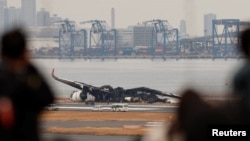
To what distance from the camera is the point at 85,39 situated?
96.2 meters

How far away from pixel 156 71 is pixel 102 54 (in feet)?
30.6

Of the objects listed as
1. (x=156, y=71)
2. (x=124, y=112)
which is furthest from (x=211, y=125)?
(x=156, y=71)

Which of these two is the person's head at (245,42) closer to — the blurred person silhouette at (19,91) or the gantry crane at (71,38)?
the blurred person silhouette at (19,91)

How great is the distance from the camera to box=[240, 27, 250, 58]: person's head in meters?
2.54

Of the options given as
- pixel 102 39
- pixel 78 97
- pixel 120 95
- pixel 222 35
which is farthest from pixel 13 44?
pixel 102 39

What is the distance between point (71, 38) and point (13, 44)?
307ft

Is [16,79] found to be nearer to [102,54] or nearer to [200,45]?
[200,45]

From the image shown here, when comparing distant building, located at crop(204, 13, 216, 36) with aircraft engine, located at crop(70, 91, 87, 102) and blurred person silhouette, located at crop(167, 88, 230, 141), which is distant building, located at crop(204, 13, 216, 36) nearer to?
aircraft engine, located at crop(70, 91, 87, 102)

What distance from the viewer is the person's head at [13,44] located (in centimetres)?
246

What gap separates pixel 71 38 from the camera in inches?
3777

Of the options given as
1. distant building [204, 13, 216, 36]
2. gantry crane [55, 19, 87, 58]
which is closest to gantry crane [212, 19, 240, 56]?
distant building [204, 13, 216, 36]

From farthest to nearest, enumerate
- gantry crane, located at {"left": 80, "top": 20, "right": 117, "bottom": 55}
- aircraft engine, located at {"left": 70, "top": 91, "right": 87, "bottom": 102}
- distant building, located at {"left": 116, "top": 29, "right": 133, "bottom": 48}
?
distant building, located at {"left": 116, "top": 29, "right": 133, "bottom": 48} → gantry crane, located at {"left": 80, "top": 20, "right": 117, "bottom": 55} → aircraft engine, located at {"left": 70, "top": 91, "right": 87, "bottom": 102}

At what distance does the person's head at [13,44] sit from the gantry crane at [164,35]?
282 ft

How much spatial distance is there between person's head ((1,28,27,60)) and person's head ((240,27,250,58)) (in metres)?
0.65
